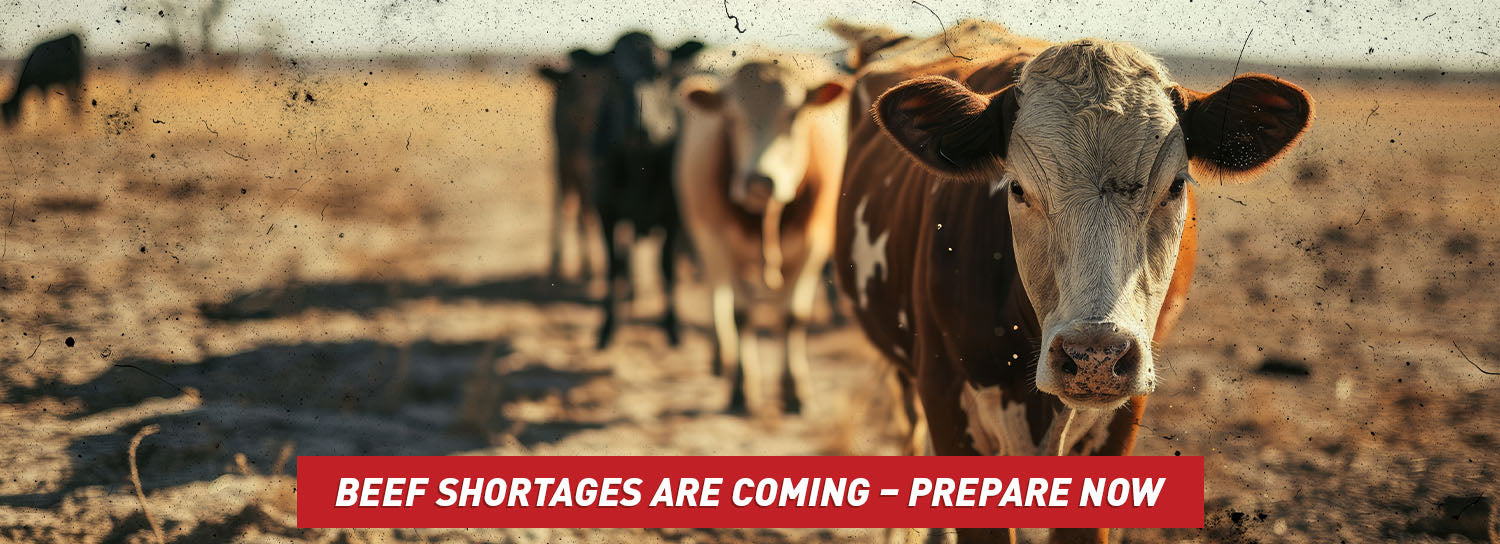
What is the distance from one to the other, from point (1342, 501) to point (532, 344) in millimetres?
5254

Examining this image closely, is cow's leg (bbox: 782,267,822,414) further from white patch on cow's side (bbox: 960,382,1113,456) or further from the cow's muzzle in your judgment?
the cow's muzzle

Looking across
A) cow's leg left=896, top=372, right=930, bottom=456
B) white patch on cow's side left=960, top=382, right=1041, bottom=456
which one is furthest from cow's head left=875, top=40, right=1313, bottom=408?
cow's leg left=896, top=372, right=930, bottom=456

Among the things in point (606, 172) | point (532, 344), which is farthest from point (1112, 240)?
point (606, 172)

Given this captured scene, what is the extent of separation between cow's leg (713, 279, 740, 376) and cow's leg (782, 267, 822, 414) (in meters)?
0.55

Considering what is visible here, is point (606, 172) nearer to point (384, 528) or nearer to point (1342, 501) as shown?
point (384, 528)

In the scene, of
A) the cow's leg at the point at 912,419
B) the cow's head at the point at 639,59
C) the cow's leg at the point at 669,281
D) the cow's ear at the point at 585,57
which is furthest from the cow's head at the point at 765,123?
the cow's leg at the point at 912,419

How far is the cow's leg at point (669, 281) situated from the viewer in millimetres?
7910

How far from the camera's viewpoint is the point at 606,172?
27.3 ft

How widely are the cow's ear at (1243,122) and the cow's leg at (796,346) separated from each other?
4.07 meters

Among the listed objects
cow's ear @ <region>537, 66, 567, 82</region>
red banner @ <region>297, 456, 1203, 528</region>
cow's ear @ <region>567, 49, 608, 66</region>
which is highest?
cow's ear @ <region>567, 49, 608, 66</region>

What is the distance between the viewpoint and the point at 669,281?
8.02 m

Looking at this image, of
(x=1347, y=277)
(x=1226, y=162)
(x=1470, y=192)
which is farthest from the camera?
(x=1470, y=192)

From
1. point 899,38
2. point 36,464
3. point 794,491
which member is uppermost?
point 899,38

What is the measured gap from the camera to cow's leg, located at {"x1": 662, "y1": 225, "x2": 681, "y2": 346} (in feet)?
26.0
